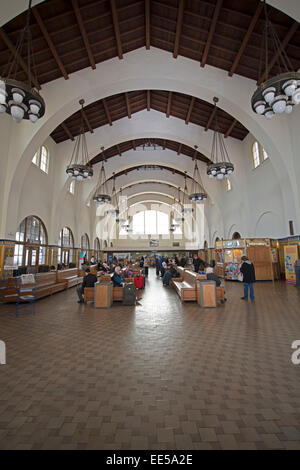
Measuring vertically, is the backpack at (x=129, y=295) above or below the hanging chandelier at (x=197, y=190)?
below

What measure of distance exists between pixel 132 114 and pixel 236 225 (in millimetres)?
10655

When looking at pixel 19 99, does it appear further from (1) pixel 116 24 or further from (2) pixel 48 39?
(1) pixel 116 24

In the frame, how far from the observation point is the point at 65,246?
16094 millimetres

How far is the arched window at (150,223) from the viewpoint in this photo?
106ft

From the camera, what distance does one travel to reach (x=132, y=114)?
14.7 m

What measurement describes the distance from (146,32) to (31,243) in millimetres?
10849

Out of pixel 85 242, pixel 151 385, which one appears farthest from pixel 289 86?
pixel 85 242

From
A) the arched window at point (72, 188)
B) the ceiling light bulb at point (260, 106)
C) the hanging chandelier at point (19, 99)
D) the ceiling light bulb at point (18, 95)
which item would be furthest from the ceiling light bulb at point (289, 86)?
the arched window at point (72, 188)

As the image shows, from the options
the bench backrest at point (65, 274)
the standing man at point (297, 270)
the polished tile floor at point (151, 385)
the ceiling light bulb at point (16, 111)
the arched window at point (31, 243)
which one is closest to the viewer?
the polished tile floor at point (151, 385)

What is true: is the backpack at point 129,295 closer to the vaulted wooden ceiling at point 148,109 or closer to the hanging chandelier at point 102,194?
the hanging chandelier at point 102,194

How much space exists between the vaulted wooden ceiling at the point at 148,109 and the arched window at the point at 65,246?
6298 millimetres

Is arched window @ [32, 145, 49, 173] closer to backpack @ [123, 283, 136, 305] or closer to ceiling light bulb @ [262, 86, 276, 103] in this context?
backpack @ [123, 283, 136, 305]

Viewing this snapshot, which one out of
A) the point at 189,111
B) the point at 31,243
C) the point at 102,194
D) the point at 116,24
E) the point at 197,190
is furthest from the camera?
the point at 197,190

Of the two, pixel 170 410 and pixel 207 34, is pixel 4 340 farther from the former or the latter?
pixel 207 34
